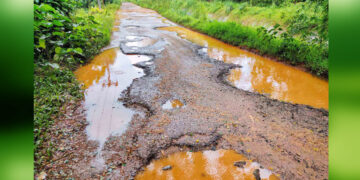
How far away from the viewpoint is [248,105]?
12.3ft

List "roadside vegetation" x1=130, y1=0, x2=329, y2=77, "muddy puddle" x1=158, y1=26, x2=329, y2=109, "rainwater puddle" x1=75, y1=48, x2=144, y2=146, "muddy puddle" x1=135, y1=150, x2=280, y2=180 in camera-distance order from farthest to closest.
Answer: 1. "roadside vegetation" x1=130, y1=0, x2=329, y2=77
2. "muddy puddle" x1=158, y1=26, x2=329, y2=109
3. "rainwater puddle" x1=75, y1=48, x2=144, y2=146
4. "muddy puddle" x1=135, y1=150, x2=280, y2=180

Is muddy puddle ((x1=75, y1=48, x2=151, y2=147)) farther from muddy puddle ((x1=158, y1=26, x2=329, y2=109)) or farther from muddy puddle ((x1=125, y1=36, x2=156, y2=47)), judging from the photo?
muddy puddle ((x1=158, y1=26, x2=329, y2=109))

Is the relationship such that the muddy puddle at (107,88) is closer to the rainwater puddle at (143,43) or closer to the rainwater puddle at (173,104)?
the rainwater puddle at (173,104)

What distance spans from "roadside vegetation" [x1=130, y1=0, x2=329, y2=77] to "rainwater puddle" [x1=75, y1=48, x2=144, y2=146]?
406cm

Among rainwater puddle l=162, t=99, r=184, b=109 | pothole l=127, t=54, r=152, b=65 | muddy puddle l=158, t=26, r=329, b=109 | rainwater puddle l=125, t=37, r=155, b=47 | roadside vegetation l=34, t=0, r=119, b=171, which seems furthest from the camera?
rainwater puddle l=125, t=37, r=155, b=47


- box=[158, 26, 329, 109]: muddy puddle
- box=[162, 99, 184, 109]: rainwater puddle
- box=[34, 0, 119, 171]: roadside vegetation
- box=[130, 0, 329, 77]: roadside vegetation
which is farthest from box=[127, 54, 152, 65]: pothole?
box=[130, 0, 329, 77]: roadside vegetation

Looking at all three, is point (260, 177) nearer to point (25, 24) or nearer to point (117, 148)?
point (117, 148)

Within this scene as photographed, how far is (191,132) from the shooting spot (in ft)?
9.81

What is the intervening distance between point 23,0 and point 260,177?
2530 millimetres

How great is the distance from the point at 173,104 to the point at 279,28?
4134mm

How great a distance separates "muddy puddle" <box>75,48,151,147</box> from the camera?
3253 mm

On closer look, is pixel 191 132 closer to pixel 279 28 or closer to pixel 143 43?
pixel 279 28

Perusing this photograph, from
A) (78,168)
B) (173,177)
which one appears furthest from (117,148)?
(173,177)

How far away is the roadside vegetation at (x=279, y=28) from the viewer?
5027 millimetres
